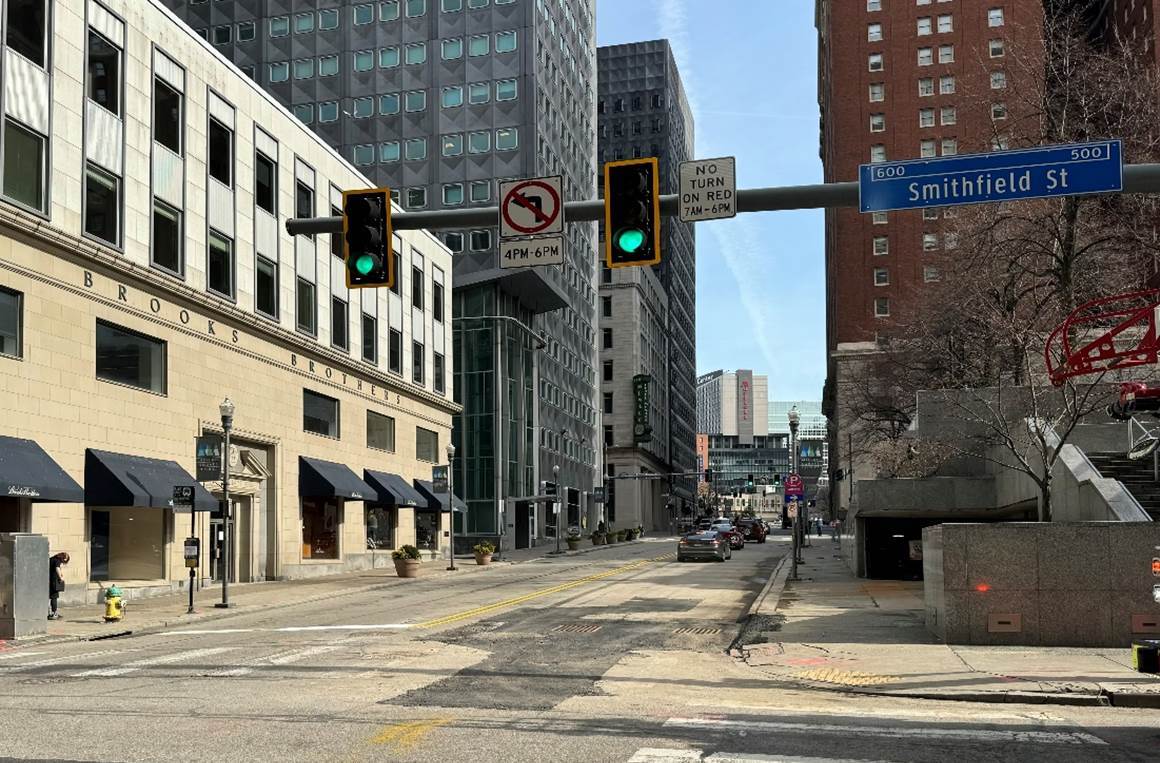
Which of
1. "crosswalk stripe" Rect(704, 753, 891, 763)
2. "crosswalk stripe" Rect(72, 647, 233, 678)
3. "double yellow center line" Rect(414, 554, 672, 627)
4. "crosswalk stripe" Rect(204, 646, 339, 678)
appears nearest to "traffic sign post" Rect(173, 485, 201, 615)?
"double yellow center line" Rect(414, 554, 672, 627)

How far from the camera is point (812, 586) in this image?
1346 inches

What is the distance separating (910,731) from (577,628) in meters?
11.3

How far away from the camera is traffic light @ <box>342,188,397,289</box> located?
15359 millimetres

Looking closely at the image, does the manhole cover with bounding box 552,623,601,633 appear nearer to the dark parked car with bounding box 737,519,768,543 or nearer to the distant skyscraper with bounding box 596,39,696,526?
the dark parked car with bounding box 737,519,768,543

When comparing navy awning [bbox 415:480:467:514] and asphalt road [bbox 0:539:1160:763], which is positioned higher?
navy awning [bbox 415:480:467:514]

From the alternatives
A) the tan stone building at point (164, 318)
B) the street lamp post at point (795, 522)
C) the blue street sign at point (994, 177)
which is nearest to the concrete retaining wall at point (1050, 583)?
the blue street sign at point (994, 177)

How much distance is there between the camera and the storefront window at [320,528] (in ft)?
145

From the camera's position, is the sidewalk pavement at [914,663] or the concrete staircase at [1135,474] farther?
the concrete staircase at [1135,474]

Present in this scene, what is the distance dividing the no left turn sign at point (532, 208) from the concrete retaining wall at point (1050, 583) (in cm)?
819

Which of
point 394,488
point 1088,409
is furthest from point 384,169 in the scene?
point 1088,409

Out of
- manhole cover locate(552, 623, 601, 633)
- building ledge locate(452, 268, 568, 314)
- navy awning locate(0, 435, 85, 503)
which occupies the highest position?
building ledge locate(452, 268, 568, 314)

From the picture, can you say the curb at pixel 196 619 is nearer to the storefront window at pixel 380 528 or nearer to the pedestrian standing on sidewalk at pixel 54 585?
the pedestrian standing on sidewalk at pixel 54 585

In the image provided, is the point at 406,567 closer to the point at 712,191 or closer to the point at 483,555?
the point at 483,555

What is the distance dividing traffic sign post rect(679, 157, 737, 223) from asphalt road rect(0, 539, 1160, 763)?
5.99 m
